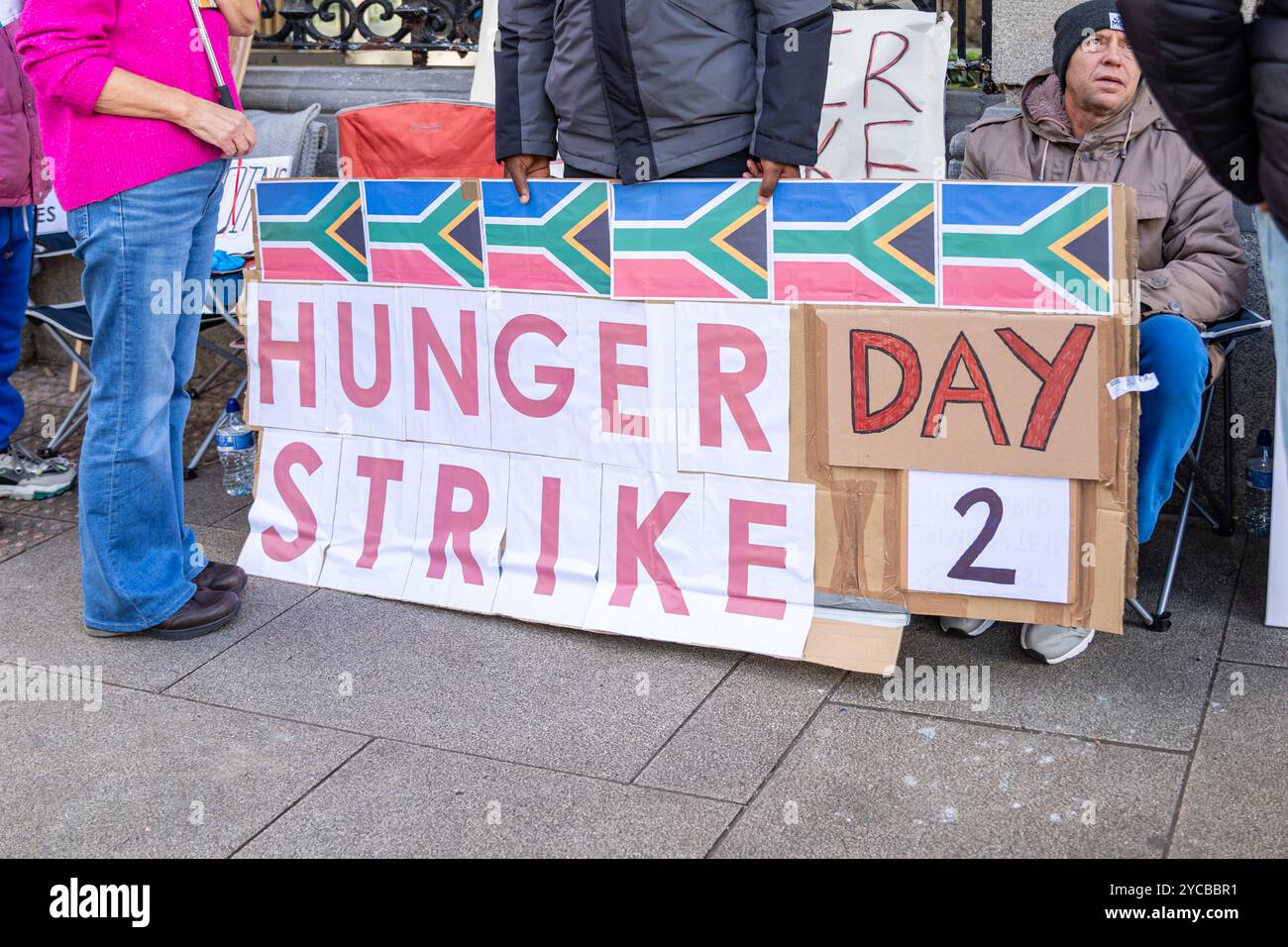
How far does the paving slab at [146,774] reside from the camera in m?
2.94

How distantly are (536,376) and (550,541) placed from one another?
485mm

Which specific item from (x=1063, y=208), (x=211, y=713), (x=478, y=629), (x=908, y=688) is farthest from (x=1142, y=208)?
(x=211, y=713)

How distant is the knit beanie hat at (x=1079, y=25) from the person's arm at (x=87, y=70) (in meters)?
2.47

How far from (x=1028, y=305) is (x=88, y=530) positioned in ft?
8.63

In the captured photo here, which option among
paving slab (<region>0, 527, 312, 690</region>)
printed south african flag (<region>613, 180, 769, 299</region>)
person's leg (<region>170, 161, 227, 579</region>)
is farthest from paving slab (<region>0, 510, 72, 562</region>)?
printed south african flag (<region>613, 180, 769, 299</region>)

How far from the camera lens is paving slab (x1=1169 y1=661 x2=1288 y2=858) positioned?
278 centimetres

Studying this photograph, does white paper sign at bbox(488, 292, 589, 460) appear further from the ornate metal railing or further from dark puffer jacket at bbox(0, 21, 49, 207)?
the ornate metal railing

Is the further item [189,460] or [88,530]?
[189,460]

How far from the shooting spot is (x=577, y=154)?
12.3 feet

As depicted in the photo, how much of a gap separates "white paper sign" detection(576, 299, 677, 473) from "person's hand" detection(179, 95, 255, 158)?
3.31ft

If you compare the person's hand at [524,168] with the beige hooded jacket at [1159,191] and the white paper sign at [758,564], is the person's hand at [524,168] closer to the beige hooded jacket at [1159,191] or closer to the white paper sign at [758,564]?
the white paper sign at [758,564]

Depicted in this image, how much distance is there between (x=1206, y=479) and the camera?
4426 millimetres
